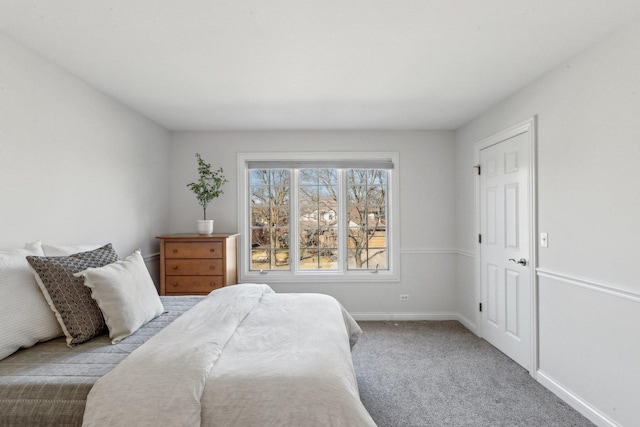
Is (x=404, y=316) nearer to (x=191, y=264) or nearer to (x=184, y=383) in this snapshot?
(x=191, y=264)

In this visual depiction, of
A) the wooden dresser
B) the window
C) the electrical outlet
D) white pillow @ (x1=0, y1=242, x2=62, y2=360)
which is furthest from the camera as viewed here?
the window

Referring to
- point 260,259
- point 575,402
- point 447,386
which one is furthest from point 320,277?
point 575,402

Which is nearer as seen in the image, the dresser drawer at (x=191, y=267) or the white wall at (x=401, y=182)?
the dresser drawer at (x=191, y=267)

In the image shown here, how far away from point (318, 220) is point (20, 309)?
10.2ft

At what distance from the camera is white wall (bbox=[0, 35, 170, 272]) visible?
206 cm

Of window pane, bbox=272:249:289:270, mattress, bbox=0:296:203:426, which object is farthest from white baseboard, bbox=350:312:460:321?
mattress, bbox=0:296:203:426

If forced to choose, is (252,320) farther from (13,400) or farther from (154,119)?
(154,119)

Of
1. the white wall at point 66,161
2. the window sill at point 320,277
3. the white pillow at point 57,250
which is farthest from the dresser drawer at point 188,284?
the white pillow at point 57,250

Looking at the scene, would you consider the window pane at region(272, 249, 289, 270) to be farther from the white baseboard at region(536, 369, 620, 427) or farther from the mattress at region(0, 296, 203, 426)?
the white baseboard at region(536, 369, 620, 427)

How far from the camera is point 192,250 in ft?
11.6

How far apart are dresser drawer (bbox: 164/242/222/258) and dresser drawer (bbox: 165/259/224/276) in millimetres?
53

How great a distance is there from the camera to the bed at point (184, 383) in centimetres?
123

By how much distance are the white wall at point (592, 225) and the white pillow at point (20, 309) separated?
315 cm

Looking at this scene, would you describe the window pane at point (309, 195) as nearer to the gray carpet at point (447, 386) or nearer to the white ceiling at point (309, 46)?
the white ceiling at point (309, 46)
